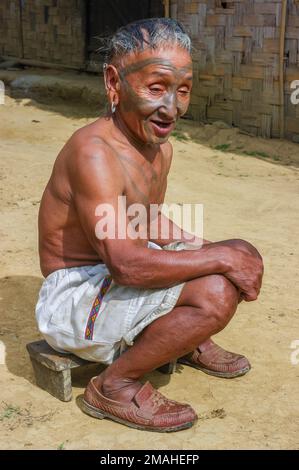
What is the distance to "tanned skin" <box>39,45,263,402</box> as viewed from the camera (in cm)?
250

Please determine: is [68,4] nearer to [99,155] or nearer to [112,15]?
[112,15]

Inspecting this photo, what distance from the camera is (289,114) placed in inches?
310

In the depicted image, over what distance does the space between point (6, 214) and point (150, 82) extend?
3.05m

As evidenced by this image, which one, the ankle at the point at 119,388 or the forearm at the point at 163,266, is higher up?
the forearm at the point at 163,266

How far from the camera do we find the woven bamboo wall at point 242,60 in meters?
7.74

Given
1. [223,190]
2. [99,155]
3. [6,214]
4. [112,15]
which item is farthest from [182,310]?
[112,15]

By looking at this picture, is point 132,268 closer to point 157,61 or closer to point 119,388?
point 119,388

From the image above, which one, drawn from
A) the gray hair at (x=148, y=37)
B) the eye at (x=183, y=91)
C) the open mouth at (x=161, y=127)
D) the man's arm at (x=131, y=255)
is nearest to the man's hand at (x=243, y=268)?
the man's arm at (x=131, y=255)

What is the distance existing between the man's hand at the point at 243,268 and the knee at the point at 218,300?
0.04m

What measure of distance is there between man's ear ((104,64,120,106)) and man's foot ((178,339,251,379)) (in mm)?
1273

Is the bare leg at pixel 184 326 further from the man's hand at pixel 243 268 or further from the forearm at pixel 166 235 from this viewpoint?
the forearm at pixel 166 235

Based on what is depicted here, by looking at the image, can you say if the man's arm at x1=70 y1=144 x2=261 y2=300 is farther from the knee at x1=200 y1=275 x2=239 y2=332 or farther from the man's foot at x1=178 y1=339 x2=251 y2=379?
the man's foot at x1=178 y1=339 x2=251 y2=379

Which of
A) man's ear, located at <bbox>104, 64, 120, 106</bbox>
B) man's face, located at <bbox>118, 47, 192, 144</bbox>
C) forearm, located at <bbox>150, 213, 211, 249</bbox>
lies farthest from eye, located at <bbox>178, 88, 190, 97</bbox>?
forearm, located at <bbox>150, 213, 211, 249</bbox>

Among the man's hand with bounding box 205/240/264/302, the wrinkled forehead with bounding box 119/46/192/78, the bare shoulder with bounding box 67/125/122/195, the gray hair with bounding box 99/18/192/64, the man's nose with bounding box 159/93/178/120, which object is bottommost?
the man's hand with bounding box 205/240/264/302
